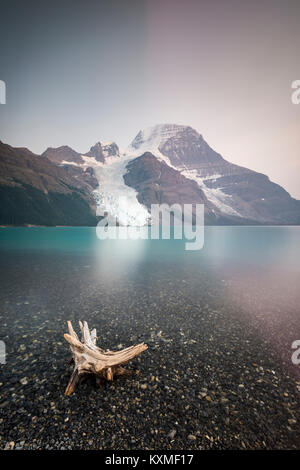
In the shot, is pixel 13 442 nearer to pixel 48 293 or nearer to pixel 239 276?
pixel 48 293

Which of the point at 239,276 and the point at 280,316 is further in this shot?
the point at 239,276

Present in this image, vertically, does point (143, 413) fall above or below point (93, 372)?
below

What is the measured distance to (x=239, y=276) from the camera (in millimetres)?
26656

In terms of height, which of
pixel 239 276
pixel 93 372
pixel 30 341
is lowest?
pixel 239 276

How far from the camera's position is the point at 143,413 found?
19.2 ft

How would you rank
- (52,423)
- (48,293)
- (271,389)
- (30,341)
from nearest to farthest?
(52,423) → (271,389) → (30,341) → (48,293)
